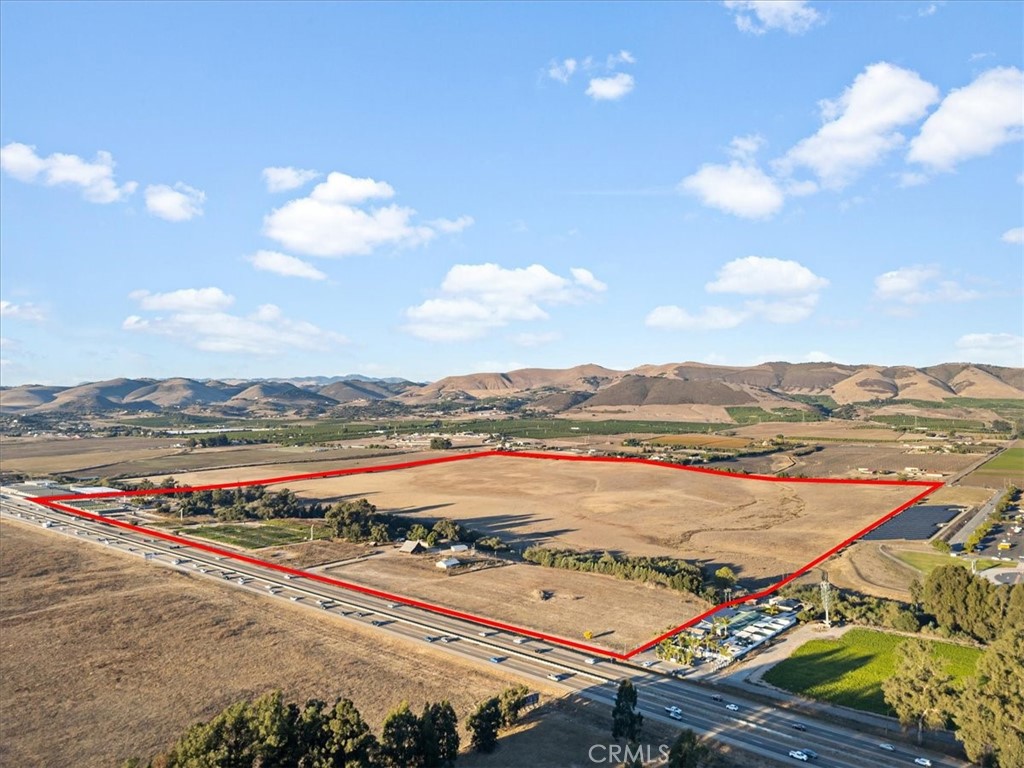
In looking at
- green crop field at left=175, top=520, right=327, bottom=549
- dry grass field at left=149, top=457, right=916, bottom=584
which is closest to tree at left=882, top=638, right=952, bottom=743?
dry grass field at left=149, top=457, right=916, bottom=584

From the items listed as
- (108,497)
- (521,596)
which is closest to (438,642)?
(521,596)

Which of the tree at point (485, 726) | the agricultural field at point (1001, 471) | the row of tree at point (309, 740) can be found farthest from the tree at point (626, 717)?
the agricultural field at point (1001, 471)

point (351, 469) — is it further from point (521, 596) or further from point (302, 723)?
point (302, 723)

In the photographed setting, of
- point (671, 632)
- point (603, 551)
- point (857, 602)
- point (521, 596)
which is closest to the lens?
point (671, 632)

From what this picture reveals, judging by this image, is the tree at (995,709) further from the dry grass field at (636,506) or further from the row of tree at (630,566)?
the dry grass field at (636,506)

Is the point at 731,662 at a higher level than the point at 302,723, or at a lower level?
lower

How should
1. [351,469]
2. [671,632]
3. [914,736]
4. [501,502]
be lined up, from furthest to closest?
[351,469], [501,502], [671,632], [914,736]

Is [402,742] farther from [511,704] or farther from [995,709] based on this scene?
[995,709]
